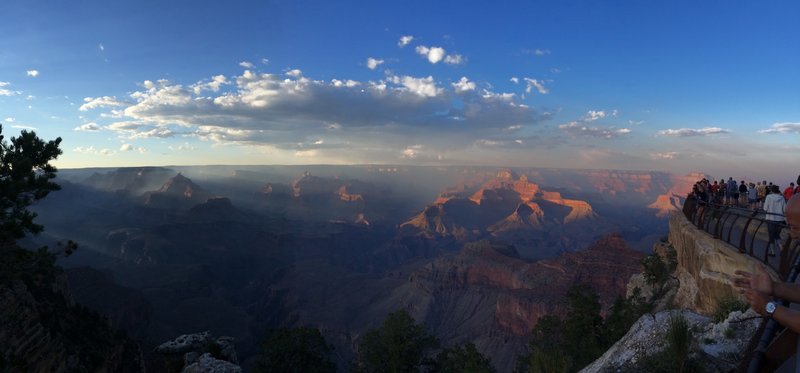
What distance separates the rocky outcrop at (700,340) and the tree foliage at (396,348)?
623 inches

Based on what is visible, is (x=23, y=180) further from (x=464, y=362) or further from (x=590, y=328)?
(x=590, y=328)

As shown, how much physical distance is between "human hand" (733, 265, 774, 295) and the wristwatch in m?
0.13

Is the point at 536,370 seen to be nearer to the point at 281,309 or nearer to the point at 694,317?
the point at 694,317

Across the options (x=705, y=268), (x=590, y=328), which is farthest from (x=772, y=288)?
(x=590, y=328)

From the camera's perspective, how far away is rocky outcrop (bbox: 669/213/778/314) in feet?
44.0

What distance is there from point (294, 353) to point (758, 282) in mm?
26451

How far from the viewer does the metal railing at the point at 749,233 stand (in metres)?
8.98

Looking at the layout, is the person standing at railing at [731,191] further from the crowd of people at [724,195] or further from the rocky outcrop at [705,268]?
the rocky outcrop at [705,268]

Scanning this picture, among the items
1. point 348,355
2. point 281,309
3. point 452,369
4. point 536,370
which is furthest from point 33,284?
point 281,309

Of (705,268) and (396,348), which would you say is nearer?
(705,268)

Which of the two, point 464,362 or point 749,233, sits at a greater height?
point 749,233

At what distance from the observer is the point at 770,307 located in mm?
3367

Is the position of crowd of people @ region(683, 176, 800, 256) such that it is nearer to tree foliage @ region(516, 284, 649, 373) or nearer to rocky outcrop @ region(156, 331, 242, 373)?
tree foliage @ region(516, 284, 649, 373)

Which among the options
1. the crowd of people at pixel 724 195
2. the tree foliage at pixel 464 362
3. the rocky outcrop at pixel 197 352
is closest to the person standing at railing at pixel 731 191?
the crowd of people at pixel 724 195
